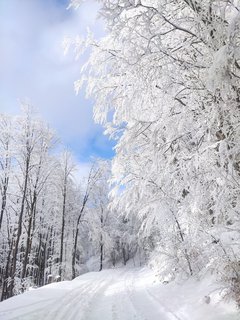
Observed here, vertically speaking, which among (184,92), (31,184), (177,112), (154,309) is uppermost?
(31,184)

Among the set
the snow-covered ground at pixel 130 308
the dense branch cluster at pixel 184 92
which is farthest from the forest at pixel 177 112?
the snow-covered ground at pixel 130 308

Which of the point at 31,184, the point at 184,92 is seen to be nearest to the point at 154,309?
the point at 184,92

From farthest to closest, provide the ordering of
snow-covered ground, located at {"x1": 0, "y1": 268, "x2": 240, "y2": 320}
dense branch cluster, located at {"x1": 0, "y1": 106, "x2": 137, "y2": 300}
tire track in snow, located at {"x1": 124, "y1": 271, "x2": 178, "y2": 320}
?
dense branch cluster, located at {"x1": 0, "y1": 106, "x2": 137, "y2": 300}, tire track in snow, located at {"x1": 124, "y1": 271, "x2": 178, "y2": 320}, snow-covered ground, located at {"x1": 0, "y1": 268, "x2": 240, "y2": 320}

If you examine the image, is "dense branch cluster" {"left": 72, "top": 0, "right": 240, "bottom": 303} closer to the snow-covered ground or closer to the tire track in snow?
the snow-covered ground

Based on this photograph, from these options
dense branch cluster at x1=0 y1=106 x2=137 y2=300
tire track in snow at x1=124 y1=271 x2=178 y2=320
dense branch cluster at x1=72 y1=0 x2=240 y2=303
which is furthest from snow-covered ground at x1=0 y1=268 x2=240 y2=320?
dense branch cluster at x1=0 y1=106 x2=137 y2=300

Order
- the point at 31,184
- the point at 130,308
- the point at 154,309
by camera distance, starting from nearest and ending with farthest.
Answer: the point at 154,309, the point at 130,308, the point at 31,184

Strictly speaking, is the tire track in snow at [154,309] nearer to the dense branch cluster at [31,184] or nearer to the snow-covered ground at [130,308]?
the snow-covered ground at [130,308]

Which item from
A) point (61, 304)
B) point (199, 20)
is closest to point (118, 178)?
point (61, 304)

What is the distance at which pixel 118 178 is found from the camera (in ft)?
38.4

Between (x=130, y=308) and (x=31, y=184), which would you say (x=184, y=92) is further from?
(x=31, y=184)

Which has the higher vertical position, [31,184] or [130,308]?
[31,184]

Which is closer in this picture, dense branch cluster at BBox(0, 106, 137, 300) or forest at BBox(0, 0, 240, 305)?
forest at BBox(0, 0, 240, 305)

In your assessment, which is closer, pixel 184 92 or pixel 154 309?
pixel 184 92

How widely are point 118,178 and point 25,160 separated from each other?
7.23 meters
